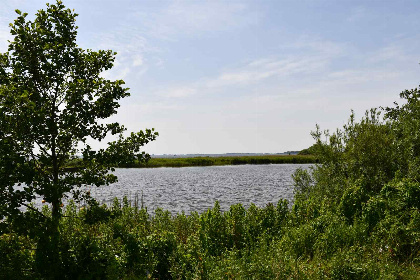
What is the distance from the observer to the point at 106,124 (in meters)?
6.46

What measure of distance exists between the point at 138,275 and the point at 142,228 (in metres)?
3.00

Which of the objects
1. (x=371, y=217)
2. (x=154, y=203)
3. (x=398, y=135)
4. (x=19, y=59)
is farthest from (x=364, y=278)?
(x=154, y=203)

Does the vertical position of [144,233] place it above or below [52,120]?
below

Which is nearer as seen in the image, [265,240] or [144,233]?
[265,240]

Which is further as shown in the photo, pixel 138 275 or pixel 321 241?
pixel 321 241

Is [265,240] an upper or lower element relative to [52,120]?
lower

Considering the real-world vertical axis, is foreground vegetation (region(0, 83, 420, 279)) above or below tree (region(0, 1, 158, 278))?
below

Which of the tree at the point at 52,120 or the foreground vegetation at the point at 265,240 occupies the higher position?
the tree at the point at 52,120

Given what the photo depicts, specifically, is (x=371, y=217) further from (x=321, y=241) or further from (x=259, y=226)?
(x=259, y=226)

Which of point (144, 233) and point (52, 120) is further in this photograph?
point (144, 233)

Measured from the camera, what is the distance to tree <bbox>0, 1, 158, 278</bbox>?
17.5ft

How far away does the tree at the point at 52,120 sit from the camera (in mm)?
5320

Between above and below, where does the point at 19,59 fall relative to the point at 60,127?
above

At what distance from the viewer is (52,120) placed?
225 inches
